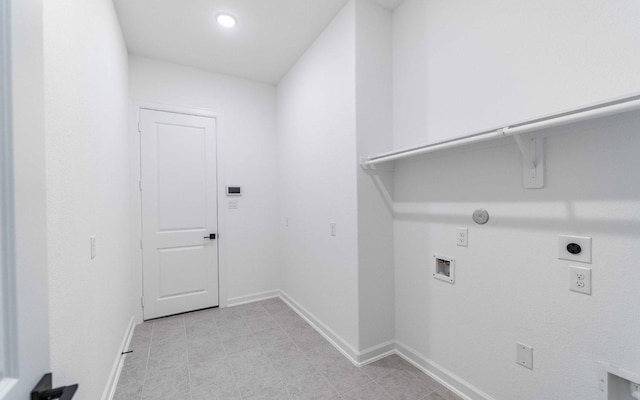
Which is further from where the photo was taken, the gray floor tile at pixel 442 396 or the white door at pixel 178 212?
the white door at pixel 178 212

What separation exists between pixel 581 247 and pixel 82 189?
2.37m

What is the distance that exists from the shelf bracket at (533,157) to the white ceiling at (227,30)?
1.50 m

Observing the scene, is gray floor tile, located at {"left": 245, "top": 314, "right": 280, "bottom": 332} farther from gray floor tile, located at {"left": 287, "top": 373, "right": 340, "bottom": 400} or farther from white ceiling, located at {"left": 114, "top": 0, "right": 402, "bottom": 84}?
white ceiling, located at {"left": 114, "top": 0, "right": 402, "bottom": 84}

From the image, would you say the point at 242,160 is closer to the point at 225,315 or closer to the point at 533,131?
the point at 225,315

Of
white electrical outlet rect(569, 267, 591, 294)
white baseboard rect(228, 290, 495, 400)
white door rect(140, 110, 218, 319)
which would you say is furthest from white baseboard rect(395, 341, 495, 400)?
white door rect(140, 110, 218, 319)

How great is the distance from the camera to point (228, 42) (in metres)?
2.54

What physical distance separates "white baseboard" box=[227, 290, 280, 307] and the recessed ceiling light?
2.86 meters

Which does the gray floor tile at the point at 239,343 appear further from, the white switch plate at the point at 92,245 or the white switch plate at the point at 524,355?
the white switch plate at the point at 524,355

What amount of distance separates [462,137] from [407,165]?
0.64 meters

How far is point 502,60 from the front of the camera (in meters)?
1.44

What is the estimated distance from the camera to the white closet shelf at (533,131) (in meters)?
0.92

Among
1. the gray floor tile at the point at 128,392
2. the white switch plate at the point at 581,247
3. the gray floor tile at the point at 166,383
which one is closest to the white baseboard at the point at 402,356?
the white switch plate at the point at 581,247

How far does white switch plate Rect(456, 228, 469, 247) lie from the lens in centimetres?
164

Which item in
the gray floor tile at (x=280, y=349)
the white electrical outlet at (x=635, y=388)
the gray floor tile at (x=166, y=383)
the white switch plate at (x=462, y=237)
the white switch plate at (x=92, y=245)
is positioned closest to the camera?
the white electrical outlet at (x=635, y=388)
